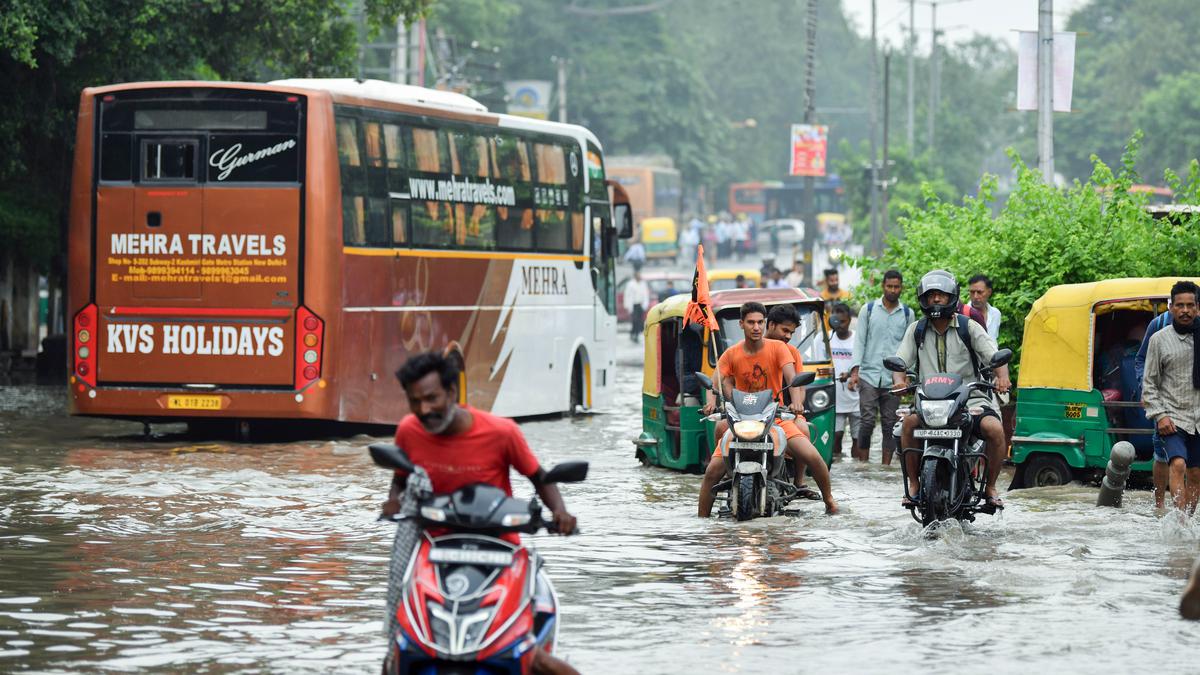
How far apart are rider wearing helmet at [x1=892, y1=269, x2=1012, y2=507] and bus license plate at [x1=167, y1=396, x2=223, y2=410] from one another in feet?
28.7

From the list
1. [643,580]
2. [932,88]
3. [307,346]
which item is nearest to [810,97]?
[307,346]

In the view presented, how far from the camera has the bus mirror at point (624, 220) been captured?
26922mm

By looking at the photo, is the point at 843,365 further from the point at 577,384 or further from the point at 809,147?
the point at 809,147

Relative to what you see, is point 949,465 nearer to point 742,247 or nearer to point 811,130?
point 811,130

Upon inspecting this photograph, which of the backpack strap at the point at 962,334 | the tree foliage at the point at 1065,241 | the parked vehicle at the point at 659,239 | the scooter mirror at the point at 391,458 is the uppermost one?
the parked vehicle at the point at 659,239

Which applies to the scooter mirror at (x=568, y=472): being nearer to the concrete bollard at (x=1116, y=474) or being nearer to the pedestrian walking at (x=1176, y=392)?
the pedestrian walking at (x=1176, y=392)

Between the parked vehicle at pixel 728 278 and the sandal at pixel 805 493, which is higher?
the parked vehicle at pixel 728 278

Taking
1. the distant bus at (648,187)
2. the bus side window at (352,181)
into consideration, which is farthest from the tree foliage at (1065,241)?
the distant bus at (648,187)

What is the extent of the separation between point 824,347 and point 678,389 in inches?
51.6

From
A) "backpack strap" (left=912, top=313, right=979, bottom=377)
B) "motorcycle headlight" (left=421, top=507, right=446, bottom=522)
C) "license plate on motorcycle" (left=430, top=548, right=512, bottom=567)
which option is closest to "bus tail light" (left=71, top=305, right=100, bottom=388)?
"backpack strap" (left=912, top=313, right=979, bottom=377)

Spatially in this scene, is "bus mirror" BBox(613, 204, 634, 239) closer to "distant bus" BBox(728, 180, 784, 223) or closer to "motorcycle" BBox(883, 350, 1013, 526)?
"motorcycle" BBox(883, 350, 1013, 526)

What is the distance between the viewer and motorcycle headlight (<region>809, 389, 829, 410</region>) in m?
17.3

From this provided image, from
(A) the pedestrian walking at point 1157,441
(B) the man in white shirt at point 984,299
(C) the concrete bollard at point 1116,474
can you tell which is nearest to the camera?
(A) the pedestrian walking at point 1157,441

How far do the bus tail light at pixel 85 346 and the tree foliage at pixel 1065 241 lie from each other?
7.98 metres
